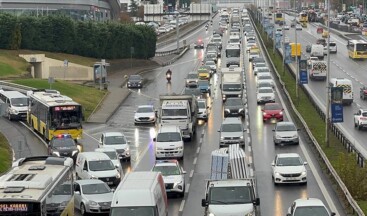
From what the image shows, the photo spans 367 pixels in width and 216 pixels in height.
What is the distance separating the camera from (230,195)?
112 feet

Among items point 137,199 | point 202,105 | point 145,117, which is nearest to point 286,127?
point 202,105

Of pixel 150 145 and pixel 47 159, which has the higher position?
pixel 47 159

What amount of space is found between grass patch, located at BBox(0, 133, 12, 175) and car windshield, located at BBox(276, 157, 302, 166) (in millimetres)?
13206

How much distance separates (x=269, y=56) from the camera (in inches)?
4754

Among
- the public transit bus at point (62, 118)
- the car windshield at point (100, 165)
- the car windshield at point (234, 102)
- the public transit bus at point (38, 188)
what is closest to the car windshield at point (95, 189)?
the public transit bus at point (38, 188)

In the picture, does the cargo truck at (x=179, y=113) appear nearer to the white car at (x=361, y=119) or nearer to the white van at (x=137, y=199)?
the white car at (x=361, y=119)

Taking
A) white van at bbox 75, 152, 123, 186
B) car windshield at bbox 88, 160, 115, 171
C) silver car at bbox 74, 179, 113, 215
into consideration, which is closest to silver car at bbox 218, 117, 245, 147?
white van at bbox 75, 152, 123, 186

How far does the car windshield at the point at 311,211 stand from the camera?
3212 cm

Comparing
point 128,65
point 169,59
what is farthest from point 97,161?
point 169,59

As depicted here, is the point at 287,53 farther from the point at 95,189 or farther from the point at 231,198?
the point at 231,198

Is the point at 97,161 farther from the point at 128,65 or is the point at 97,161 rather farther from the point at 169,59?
the point at 169,59

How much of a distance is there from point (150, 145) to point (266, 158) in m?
9.02

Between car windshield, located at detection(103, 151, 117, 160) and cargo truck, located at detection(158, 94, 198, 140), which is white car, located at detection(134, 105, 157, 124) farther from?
car windshield, located at detection(103, 151, 117, 160)

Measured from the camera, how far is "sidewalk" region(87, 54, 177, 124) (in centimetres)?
7294
